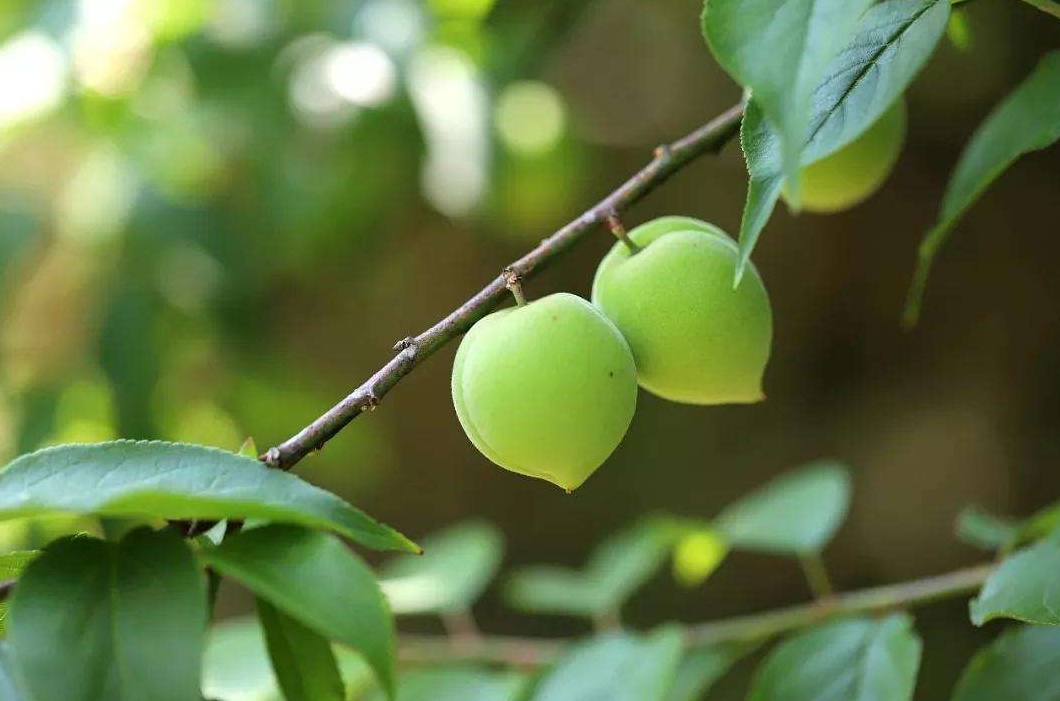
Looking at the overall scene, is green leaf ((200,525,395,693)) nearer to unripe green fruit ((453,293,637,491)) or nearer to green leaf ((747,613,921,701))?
unripe green fruit ((453,293,637,491))

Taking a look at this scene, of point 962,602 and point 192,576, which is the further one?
point 962,602

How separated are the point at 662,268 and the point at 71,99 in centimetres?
143

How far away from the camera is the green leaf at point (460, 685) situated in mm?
936

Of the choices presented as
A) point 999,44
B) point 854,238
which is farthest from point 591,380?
point 854,238

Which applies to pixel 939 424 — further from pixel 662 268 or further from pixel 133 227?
pixel 662 268

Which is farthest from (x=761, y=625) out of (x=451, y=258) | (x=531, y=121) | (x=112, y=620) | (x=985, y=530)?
(x=451, y=258)

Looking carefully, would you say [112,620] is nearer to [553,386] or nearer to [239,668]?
[553,386]

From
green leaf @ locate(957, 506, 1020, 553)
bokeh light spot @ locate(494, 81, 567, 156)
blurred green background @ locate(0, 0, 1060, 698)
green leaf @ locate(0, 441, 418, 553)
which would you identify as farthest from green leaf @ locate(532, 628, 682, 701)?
bokeh light spot @ locate(494, 81, 567, 156)

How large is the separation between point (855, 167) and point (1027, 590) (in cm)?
29

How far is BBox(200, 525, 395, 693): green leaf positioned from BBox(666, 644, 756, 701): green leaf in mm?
545

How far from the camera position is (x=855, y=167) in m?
0.71

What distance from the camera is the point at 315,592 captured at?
44 centimetres

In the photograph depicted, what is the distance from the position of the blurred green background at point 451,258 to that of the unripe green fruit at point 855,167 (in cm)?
44

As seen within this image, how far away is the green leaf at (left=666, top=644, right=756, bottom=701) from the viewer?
92cm
